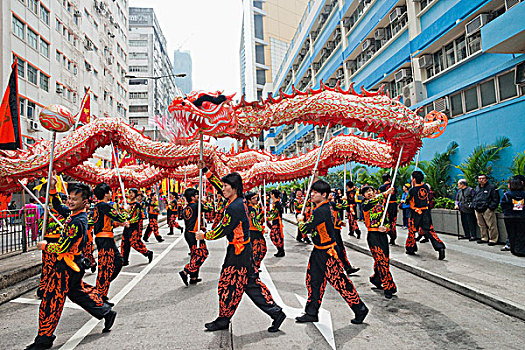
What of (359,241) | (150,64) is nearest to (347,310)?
(359,241)

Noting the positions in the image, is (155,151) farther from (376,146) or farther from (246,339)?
(376,146)

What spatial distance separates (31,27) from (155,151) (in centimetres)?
2052

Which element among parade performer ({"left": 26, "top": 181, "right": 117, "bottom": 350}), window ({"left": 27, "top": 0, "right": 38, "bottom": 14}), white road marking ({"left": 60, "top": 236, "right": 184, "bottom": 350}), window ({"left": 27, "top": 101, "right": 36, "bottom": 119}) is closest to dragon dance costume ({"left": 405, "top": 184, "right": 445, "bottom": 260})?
white road marking ({"left": 60, "top": 236, "right": 184, "bottom": 350})

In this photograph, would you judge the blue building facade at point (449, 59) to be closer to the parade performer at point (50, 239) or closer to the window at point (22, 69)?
the parade performer at point (50, 239)

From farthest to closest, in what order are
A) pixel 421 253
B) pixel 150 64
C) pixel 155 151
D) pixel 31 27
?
pixel 150 64 < pixel 31 27 < pixel 421 253 < pixel 155 151

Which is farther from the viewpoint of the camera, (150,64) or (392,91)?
(150,64)

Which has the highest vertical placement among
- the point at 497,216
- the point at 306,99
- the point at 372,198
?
the point at 306,99

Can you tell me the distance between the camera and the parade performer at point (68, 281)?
379 centimetres

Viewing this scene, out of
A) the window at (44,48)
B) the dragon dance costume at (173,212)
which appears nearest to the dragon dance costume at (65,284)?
the dragon dance costume at (173,212)

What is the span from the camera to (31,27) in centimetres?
2202

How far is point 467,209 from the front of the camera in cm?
1016

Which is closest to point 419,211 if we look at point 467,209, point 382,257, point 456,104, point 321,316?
point 467,209

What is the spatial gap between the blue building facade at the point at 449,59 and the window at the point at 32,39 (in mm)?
19566

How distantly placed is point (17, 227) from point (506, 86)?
14.5m
